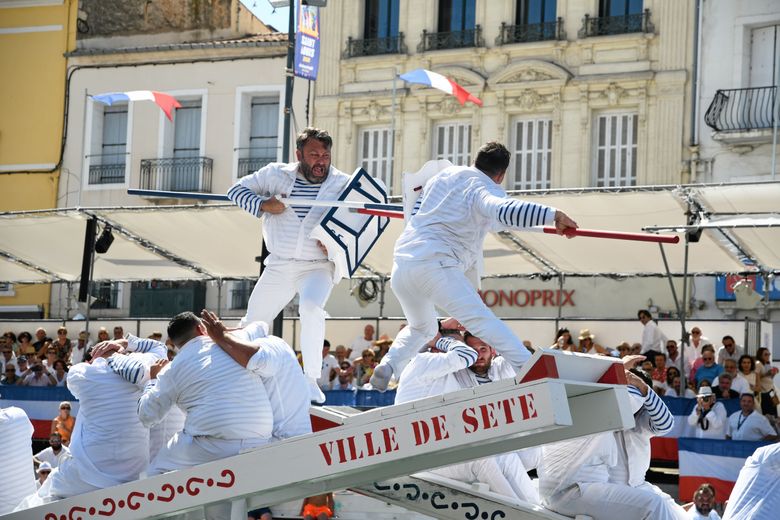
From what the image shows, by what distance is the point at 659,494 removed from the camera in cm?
916

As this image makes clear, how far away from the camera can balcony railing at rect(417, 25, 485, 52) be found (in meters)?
29.0

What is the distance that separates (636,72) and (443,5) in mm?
4480

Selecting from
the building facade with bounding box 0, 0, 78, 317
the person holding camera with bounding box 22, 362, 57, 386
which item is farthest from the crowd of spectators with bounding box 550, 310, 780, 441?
the building facade with bounding box 0, 0, 78, 317

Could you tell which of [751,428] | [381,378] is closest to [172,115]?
[751,428]

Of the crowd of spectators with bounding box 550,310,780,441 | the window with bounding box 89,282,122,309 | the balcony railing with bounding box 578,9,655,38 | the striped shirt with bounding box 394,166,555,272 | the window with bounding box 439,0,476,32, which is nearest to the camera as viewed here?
the striped shirt with bounding box 394,166,555,272

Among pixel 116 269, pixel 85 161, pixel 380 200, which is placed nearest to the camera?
pixel 380 200

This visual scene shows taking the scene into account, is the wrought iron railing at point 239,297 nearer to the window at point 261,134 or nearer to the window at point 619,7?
the window at point 261,134

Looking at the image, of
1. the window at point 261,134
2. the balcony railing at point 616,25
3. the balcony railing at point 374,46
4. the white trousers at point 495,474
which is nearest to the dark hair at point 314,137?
the white trousers at point 495,474

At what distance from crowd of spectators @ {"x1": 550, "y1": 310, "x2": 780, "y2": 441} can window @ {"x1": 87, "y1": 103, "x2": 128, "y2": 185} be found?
1540 cm

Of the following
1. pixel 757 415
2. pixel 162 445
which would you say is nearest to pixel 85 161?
pixel 757 415

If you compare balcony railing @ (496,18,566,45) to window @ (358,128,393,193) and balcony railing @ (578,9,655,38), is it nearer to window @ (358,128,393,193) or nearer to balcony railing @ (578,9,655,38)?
balcony railing @ (578,9,655,38)

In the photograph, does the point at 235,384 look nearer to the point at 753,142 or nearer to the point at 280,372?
the point at 280,372

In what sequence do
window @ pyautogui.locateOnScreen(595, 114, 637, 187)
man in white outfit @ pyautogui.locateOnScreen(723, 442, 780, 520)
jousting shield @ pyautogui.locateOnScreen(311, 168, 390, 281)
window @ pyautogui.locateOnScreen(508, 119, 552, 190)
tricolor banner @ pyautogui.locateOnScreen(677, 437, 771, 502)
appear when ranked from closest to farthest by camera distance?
man in white outfit @ pyautogui.locateOnScreen(723, 442, 780, 520) < jousting shield @ pyautogui.locateOnScreen(311, 168, 390, 281) < tricolor banner @ pyautogui.locateOnScreen(677, 437, 771, 502) < window @ pyautogui.locateOnScreen(595, 114, 637, 187) < window @ pyautogui.locateOnScreen(508, 119, 552, 190)

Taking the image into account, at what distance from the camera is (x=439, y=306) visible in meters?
8.93
